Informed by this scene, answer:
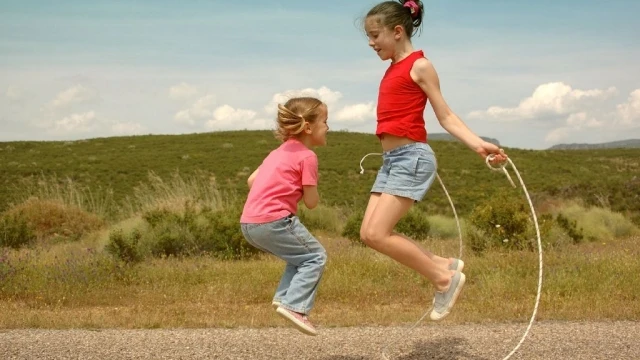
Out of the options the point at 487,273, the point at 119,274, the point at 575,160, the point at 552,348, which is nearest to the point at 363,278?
the point at 487,273

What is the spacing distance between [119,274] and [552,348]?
6.14 m

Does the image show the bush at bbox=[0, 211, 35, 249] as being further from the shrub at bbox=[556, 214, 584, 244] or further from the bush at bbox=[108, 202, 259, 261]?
the shrub at bbox=[556, 214, 584, 244]

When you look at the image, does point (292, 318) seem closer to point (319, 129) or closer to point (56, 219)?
point (319, 129)

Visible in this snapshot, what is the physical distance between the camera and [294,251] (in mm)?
4891

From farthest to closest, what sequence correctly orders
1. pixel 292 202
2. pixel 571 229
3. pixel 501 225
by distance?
pixel 571 229 < pixel 501 225 < pixel 292 202

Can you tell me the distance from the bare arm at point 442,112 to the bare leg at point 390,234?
547 millimetres

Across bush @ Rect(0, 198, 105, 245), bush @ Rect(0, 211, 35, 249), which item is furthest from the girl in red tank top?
bush @ Rect(0, 198, 105, 245)

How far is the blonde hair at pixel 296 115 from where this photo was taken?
16.1 feet

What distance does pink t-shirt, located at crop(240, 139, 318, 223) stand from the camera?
15.6 ft

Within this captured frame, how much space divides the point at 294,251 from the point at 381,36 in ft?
5.04

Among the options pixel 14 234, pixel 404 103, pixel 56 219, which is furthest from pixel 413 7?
pixel 56 219

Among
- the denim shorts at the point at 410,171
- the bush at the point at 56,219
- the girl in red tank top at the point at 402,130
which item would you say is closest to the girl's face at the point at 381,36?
the girl in red tank top at the point at 402,130

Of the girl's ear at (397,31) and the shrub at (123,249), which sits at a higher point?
the girl's ear at (397,31)

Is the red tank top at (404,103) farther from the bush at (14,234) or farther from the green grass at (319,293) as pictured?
the bush at (14,234)
